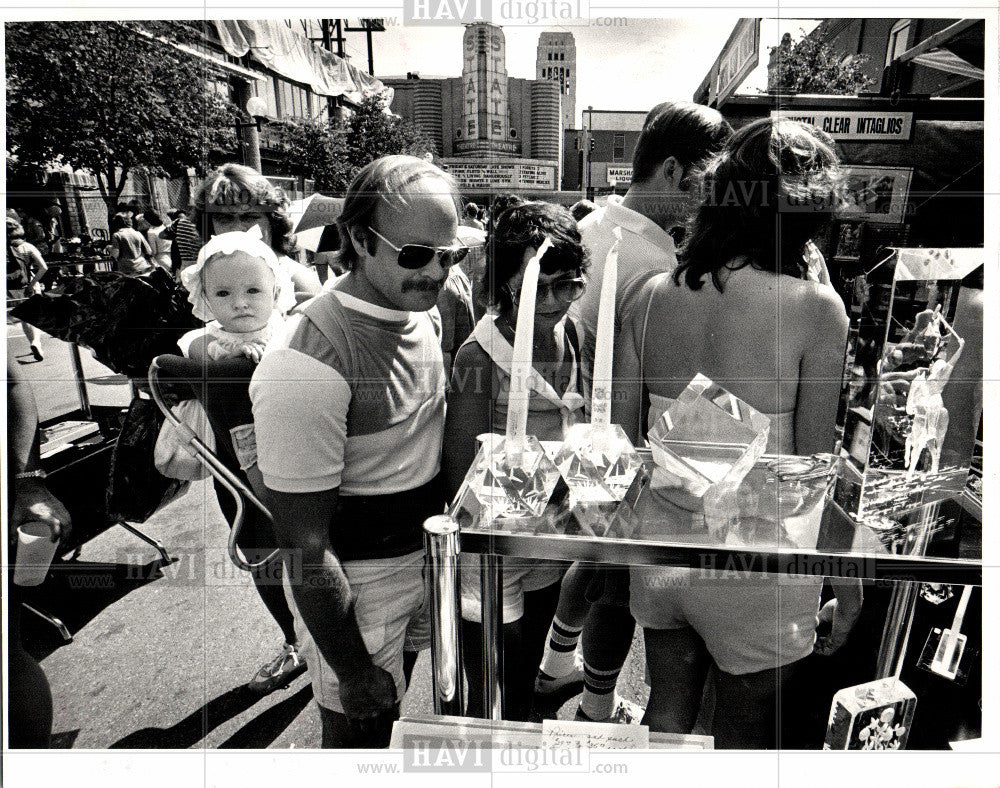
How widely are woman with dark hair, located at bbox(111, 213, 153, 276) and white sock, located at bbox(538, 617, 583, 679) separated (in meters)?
1.50

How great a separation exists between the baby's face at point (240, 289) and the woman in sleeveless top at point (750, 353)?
0.92 meters

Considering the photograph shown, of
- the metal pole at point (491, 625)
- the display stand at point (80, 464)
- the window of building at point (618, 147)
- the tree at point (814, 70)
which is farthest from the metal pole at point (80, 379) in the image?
the tree at point (814, 70)

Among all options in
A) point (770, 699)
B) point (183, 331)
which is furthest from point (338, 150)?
point (770, 699)

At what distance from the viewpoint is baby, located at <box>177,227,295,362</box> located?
5.47ft

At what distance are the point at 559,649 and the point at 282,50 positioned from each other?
183 cm

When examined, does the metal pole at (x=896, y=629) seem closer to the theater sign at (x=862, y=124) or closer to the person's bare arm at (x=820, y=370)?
the person's bare arm at (x=820, y=370)

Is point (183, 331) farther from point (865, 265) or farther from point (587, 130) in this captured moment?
point (865, 265)

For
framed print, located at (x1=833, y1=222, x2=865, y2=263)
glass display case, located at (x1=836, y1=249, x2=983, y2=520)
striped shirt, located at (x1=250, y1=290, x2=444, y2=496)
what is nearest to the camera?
glass display case, located at (x1=836, y1=249, x2=983, y2=520)

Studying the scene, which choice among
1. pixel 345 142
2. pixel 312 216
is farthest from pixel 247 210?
pixel 345 142

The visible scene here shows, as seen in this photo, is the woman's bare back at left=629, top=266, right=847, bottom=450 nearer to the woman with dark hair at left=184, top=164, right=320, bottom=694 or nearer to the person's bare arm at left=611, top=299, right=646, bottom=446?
the person's bare arm at left=611, top=299, right=646, bottom=446

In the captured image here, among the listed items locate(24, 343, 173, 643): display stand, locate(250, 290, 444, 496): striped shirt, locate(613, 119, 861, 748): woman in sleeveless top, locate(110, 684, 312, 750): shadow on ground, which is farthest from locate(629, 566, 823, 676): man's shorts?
locate(24, 343, 173, 643): display stand

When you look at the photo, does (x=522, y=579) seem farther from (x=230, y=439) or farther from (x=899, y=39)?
(x=899, y=39)

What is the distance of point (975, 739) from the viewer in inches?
71.6

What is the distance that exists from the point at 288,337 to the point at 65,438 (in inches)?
28.0
